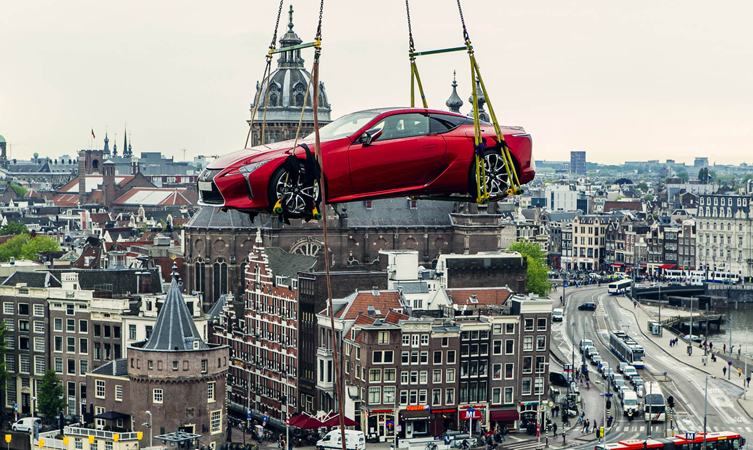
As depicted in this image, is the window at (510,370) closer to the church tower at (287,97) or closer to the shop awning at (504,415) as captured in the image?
the shop awning at (504,415)

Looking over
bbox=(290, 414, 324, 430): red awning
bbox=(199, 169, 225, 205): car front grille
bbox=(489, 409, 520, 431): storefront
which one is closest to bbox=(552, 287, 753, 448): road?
bbox=(489, 409, 520, 431): storefront

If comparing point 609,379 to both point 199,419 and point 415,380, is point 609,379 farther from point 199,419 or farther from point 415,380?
point 199,419

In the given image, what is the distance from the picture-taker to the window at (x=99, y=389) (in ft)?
378

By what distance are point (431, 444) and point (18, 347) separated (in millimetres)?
43755

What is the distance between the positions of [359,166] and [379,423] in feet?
269

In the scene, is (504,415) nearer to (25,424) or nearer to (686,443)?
(686,443)

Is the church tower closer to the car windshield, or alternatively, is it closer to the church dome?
the church dome

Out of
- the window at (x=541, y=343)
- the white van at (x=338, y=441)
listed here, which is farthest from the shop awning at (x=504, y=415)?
the white van at (x=338, y=441)

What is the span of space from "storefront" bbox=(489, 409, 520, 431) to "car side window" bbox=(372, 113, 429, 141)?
282ft

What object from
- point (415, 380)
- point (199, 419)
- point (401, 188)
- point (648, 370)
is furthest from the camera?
point (648, 370)

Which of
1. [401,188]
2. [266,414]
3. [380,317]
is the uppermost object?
[401,188]

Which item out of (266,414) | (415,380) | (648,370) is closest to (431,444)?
(415,380)

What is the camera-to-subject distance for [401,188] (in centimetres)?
3806

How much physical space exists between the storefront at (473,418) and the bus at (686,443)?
12406 millimetres
